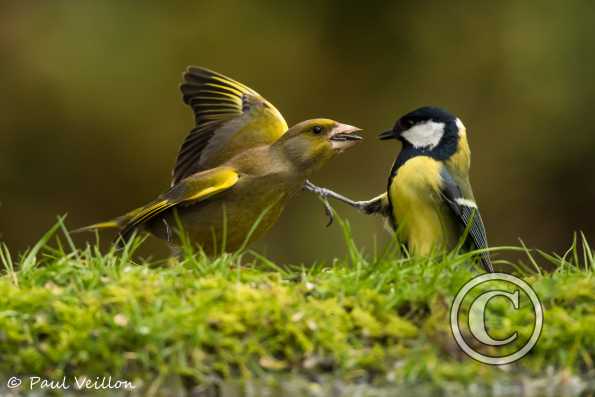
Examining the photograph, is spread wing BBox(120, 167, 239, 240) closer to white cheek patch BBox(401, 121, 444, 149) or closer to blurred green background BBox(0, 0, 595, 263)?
white cheek patch BBox(401, 121, 444, 149)

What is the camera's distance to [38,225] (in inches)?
361

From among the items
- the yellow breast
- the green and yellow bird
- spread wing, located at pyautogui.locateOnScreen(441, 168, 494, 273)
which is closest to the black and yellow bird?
the green and yellow bird

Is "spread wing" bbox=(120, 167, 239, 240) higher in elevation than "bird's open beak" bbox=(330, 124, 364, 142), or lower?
lower

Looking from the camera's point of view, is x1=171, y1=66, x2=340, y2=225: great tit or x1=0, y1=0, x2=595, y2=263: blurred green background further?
x1=0, y1=0, x2=595, y2=263: blurred green background

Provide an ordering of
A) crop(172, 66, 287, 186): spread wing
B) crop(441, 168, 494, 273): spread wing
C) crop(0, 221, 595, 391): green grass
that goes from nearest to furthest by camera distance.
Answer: crop(0, 221, 595, 391): green grass
crop(441, 168, 494, 273): spread wing
crop(172, 66, 287, 186): spread wing

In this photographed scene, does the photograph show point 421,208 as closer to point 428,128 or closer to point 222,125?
point 428,128

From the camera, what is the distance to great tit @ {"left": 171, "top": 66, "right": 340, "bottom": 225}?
5605 mm

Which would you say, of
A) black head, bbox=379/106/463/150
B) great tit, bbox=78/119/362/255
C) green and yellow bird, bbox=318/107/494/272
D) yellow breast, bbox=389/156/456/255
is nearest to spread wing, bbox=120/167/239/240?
great tit, bbox=78/119/362/255

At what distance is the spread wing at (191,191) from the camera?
508cm

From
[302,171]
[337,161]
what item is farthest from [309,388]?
[337,161]

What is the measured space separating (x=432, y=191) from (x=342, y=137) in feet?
1.70

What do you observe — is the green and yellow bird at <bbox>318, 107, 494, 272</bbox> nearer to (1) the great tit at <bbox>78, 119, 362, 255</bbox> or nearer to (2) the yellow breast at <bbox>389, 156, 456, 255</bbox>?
(2) the yellow breast at <bbox>389, 156, 456, 255</bbox>

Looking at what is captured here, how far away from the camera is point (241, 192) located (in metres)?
5.11

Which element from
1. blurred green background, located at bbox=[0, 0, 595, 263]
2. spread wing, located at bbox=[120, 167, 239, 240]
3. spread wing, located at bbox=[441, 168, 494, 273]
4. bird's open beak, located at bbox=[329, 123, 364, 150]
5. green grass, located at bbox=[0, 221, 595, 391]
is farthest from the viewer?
blurred green background, located at bbox=[0, 0, 595, 263]
